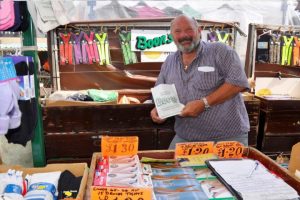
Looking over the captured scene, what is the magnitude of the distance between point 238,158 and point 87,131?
2029 mm

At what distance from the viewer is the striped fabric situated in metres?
2.07

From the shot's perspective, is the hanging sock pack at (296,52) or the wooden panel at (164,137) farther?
the hanging sock pack at (296,52)

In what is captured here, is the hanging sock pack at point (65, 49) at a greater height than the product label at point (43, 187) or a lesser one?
greater

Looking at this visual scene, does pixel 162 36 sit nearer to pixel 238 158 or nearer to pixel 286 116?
pixel 286 116

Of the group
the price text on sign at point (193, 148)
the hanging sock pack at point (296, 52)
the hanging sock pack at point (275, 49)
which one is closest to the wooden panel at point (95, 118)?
the price text on sign at point (193, 148)

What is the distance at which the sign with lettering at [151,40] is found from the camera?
3.61 metres

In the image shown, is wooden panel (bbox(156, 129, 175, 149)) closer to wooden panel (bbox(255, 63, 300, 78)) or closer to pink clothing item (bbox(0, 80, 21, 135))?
wooden panel (bbox(255, 63, 300, 78))

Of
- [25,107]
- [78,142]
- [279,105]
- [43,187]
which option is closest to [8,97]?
[25,107]

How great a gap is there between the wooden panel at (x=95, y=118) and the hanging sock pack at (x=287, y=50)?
6.48 feet

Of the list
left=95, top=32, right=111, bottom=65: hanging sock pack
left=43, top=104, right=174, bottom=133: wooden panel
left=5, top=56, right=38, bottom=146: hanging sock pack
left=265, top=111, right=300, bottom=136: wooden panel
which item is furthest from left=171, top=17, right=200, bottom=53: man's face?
left=265, top=111, right=300, bottom=136: wooden panel

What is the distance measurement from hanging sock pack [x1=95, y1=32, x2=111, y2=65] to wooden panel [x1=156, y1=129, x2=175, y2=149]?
1.10m

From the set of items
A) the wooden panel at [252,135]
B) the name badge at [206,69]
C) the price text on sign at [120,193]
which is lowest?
the wooden panel at [252,135]

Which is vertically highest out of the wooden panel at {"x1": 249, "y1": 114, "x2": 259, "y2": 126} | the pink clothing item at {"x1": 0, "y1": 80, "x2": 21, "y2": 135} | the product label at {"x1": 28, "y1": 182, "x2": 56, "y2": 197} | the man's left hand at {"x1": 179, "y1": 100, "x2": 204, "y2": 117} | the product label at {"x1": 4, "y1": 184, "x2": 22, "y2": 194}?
the pink clothing item at {"x1": 0, "y1": 80, "x2": 21, "y2": 135}

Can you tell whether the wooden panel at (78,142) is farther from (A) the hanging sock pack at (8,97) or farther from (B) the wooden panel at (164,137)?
(A) the hanging sock pack at (8,97)
